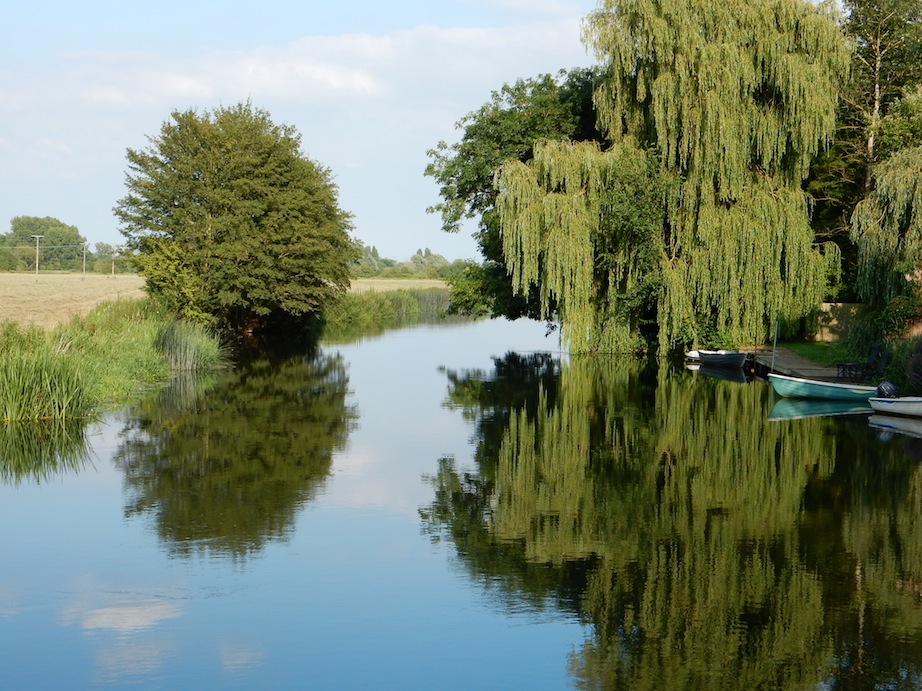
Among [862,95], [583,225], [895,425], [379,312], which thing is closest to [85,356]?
[583,225]

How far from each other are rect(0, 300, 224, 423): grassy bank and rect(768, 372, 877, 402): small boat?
48.0 ft

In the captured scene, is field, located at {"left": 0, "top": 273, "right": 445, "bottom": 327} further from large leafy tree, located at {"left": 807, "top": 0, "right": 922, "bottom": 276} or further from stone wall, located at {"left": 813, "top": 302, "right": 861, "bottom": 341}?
large leafy tree, located at {"left": 807, "top": 0, "right": 922, "bottom": 276}

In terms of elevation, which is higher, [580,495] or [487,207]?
[487,207]

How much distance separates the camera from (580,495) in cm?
1398

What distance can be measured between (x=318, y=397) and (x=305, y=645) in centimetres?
1811

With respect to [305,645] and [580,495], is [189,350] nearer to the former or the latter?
[580,495]

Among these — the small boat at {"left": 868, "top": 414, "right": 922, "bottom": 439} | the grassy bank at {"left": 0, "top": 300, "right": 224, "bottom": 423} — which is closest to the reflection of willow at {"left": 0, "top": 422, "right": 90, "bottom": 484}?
the grassy bank at {"left": 0, "top": 300, "right": 224, "bottom": 423}

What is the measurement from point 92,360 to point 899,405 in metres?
17.2

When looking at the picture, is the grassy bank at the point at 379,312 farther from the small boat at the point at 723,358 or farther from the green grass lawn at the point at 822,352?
the green grass lawn at the point at 822,352

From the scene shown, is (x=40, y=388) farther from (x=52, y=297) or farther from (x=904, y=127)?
(x=52, y=297)

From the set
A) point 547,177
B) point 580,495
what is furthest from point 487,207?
point 580,495

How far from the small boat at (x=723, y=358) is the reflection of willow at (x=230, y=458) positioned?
11.9 metres

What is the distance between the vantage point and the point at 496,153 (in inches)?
1619

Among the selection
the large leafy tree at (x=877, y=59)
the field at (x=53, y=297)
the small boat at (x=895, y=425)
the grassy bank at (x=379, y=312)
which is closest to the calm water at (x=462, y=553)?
the small boat at (x=895, y=425)
